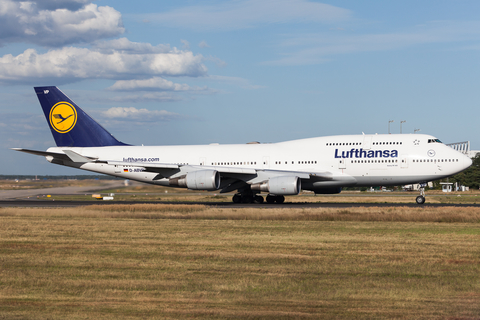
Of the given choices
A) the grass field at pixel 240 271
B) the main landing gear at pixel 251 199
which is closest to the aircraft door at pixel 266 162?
the main landing gear at pixel 251 199

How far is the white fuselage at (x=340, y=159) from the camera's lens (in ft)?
107

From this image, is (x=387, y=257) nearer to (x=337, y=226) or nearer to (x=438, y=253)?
(x=438, y=253)

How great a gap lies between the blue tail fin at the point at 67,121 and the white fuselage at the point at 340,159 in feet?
6.10

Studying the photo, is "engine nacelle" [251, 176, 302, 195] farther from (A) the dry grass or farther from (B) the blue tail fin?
(B) the blue tail fin

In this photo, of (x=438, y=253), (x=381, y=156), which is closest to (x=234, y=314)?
(x=438, y=253)

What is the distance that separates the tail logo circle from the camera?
3969 cm

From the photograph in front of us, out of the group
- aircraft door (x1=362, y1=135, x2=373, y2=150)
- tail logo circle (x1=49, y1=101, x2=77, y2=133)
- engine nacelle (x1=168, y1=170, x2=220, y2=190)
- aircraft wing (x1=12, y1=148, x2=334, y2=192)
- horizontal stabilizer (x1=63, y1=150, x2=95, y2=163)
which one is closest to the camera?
engine nacelle (x1=168, y1=170, x2=220, y2=190)

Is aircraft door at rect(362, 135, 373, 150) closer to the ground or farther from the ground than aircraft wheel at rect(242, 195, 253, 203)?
farther from the ground

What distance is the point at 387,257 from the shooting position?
11945mm

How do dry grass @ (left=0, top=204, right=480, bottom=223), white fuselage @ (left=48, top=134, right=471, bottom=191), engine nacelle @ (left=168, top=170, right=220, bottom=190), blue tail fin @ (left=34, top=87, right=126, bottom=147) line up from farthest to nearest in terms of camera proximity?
blue tail fin @ (left=34, top=87, right=126, bottom=147) < engine nacelle @ (left=168, top=170, right=220, bottom=190) < white fuselage @ (left=48, top=134, right=471, bottom=191) < dry grass @ (left=0, top=204, right=480, bottom=223)

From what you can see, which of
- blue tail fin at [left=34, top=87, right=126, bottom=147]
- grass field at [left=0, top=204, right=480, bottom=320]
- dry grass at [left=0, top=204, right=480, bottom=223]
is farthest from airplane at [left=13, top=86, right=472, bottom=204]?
grass field at [left=0, top=204, right=480, bottom=320]

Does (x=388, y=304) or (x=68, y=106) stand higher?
(x=68, y=106)

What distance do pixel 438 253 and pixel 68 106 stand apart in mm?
33925

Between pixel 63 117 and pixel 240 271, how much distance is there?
33215 millimetres
